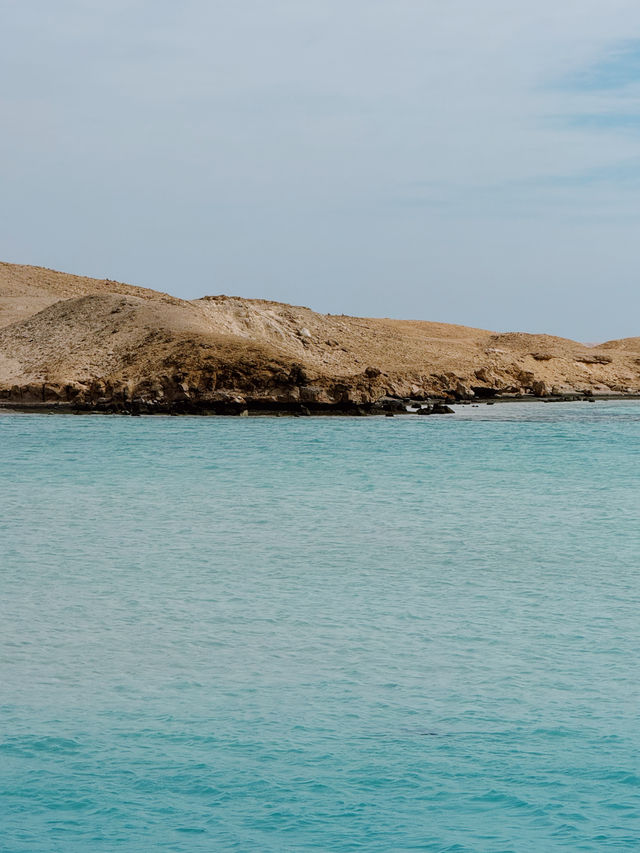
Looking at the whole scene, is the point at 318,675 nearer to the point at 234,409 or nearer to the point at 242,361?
the point at 234,409

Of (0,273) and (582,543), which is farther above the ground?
(0,273)

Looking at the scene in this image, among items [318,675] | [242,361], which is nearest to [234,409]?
[242,361]

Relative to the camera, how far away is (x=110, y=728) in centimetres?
797

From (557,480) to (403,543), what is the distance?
9827 mm

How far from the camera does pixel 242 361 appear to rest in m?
50.5

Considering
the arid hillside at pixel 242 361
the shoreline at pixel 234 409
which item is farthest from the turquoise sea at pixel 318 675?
the arid hillside at pixel 242 361

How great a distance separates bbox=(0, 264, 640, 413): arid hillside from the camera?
163ft

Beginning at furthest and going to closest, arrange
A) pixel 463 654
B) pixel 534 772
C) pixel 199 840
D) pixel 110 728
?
pixel 463 654 < pixel 110 728 < pixel 534 772 < pixel 199 840

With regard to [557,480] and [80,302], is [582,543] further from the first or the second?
[80,302]

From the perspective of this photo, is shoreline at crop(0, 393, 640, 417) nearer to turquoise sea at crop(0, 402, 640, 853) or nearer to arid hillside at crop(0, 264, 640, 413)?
arid hillside at crop(0, 264, 640, 413)

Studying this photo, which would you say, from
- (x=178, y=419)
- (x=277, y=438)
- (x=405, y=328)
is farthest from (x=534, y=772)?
(x=405, y=328)

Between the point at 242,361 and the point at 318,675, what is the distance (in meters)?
41.7

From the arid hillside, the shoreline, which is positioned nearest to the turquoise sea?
the shoreline

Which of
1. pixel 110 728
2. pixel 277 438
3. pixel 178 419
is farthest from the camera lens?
pixel 178 419
